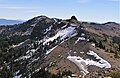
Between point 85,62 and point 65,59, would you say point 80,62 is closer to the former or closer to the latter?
point 85,62

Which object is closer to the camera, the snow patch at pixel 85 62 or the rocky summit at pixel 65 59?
the rocky summit at pixel 65 59

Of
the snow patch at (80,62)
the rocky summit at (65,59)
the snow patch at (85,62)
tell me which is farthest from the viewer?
the snow patch at (85,62)

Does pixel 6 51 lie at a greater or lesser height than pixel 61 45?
lesser

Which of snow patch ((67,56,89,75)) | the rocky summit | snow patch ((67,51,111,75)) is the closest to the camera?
the rocky summit

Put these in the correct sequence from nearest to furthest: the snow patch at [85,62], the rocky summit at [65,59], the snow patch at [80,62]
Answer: the rocky summit at [65,59] → the snow patch at [80,62] → the snow patch at [85,62]

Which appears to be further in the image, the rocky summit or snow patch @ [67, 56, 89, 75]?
snow patch @ [67, 56, 89, 75]

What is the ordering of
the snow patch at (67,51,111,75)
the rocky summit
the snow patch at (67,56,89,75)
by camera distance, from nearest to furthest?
the rocky summit, the snow patch at (67,56,89,75), the snow patch at (67,51,111,75)

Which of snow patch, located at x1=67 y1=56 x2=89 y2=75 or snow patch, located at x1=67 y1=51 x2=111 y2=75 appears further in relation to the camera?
snow patch, located at x1=67 y1=51 x2=111 y2=75

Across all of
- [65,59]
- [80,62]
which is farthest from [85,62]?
[65,59]

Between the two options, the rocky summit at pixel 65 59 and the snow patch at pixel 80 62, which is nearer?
the rocky summit at pixel 65 59

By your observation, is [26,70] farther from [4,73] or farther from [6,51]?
[6,51]

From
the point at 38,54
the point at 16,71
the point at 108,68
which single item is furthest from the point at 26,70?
the point at 108,68
